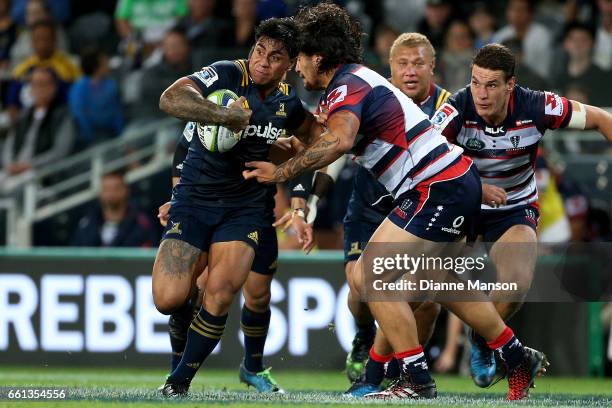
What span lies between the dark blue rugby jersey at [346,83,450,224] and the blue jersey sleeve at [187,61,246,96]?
5.34 ft

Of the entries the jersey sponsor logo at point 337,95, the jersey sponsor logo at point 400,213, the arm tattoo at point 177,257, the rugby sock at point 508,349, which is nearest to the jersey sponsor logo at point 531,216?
the rugby sock at point 508,349

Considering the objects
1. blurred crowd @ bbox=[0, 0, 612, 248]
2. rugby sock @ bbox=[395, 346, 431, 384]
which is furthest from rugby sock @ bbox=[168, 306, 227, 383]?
blurred crowd @ bbox=[0, 0, 612, 248]

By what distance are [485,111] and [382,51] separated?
5671 mm

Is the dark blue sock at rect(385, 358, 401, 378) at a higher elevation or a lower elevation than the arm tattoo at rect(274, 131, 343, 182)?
lower

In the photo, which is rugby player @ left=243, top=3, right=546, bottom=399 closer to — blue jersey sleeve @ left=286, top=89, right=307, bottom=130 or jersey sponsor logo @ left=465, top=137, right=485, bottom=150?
blue jersey sleeve @ left=286, top=89, right=307, bottom=130

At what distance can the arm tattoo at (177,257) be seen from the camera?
8508 mm

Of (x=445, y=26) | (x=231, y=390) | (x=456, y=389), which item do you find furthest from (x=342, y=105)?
(x=445, y=26)

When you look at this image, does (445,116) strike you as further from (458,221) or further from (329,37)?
(329,37)

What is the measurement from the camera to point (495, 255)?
370 inches

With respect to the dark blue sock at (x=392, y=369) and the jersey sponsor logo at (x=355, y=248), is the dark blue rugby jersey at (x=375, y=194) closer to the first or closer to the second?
the jersey sponsor logo at (x=355, y=248)

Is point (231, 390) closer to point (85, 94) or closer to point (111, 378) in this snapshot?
point (111, 378)

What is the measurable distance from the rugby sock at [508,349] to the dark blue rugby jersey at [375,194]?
1.72 meters

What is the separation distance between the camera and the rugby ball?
857 cm

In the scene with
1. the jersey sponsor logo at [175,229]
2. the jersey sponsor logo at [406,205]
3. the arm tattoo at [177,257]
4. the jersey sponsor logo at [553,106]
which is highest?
the jersey sponsor logo at [553,106]
